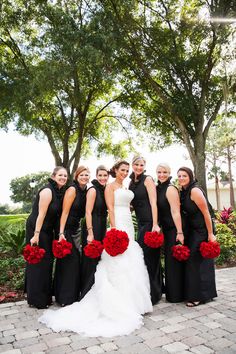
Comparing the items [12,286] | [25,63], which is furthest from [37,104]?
[12,286]

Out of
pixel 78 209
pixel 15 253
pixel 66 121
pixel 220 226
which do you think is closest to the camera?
pixel 78 209

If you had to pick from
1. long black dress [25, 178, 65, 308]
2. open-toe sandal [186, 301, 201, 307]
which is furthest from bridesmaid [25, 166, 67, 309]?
open-toe sandal [186, 301, 201, 307]

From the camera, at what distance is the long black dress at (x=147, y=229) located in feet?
19.7

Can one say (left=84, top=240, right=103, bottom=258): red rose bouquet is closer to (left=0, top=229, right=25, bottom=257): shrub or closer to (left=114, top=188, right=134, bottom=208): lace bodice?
(left=114, top=188, right=134, bottom=208): lace bodice

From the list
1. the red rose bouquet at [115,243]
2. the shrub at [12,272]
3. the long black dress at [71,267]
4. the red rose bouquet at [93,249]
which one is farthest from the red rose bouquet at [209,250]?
the shrub at [12,272]

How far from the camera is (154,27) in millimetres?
18203

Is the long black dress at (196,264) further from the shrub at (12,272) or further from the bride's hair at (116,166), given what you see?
the shrub at (12,272)

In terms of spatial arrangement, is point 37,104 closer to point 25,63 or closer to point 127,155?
point 25,63

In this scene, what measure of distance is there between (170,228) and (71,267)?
1.84 m

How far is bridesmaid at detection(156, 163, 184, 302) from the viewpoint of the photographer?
5.91 meters

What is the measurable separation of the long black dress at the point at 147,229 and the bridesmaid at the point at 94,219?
60 cm

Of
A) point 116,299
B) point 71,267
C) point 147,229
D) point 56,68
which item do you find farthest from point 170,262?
point 56,68

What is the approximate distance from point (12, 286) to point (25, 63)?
16.1 meters

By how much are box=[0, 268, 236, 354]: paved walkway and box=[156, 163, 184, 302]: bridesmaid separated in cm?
32
